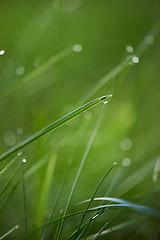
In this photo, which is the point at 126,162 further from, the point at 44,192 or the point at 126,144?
the point at 44,192

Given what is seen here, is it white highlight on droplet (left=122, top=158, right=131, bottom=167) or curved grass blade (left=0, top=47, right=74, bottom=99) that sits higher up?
curved grass blade (left=0, top=47, right=74, bottom=99)

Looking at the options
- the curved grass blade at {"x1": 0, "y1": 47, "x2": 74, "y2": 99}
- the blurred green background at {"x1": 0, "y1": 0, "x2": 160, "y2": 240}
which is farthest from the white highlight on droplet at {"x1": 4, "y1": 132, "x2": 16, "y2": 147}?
the curved grass blade at {"x1": 0, "y1": 47, "x2": 74, "y2": 99}

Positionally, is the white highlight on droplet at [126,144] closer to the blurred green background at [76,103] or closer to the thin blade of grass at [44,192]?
the blurred green background at [76,103]

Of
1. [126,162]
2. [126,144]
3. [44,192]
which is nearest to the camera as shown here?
[44,192]

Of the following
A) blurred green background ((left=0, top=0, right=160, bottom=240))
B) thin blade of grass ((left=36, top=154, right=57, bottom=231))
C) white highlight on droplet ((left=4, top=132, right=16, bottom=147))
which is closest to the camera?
thin blade of grass ((left=36, top=154, right=57, bottom=231))

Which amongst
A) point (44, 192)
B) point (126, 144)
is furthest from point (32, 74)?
point (126, 144)

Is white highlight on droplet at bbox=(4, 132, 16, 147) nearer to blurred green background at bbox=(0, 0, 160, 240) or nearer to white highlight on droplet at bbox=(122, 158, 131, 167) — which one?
blurred green background at bbox=(0, 0, 160, 240)

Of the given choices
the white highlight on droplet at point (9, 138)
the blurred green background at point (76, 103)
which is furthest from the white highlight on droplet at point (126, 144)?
the white highlight on droplet at point (9, 138)
